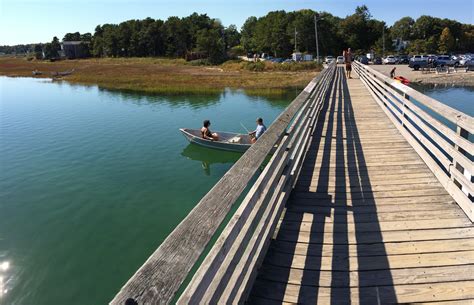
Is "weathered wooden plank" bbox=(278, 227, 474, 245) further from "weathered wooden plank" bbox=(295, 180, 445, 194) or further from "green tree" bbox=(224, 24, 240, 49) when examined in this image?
"green tree" bbox=(224, 24, 240, 49)

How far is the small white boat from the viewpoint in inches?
579

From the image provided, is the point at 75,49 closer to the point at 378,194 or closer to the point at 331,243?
the point at 378,194

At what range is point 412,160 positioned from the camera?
22.0 ft

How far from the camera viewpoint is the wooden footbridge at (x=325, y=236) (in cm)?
202

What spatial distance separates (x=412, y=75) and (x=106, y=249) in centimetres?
4577

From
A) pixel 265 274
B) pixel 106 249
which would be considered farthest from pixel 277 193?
pixel 106 249

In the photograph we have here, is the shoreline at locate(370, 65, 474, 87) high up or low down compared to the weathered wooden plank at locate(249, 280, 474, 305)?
up

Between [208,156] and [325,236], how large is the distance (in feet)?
40.6

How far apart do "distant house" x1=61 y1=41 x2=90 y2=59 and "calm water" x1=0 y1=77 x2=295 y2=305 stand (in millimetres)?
117882

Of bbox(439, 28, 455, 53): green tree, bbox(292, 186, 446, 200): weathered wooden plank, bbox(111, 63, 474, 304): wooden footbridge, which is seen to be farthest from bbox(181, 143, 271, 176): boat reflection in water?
bbox(439, 28, 455, 53): green tree

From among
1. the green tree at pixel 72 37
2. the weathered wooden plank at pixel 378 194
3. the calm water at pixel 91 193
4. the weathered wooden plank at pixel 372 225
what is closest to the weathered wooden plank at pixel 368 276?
the weathered wooden plank at pixel 372 225

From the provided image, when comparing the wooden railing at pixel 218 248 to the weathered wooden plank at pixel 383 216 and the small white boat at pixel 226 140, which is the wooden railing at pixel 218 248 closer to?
the weathered wooden plank at pixel 383 216

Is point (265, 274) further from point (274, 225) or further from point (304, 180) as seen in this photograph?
point (304, 180)

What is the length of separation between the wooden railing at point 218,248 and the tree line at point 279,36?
274 feet
